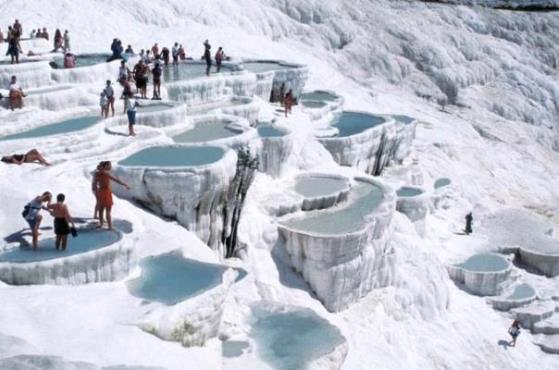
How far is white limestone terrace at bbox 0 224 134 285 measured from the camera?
9.28 metres

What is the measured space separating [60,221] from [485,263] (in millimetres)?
13597

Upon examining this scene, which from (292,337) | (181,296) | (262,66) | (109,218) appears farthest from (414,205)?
(181,296)

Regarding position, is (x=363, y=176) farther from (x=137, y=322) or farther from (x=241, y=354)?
(x=137, y=322)

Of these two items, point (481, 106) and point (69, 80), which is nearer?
point (69, 80)

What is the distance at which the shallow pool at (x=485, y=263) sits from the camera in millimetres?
19484

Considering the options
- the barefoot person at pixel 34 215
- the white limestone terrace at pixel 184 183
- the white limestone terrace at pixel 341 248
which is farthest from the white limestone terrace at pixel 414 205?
the barefoot person at pixel 34 215

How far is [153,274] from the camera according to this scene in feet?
34.3

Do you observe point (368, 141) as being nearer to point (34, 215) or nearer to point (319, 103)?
point (319, 103)

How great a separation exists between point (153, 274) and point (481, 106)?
28.6 m

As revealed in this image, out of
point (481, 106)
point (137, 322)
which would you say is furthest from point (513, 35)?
point (137, 322)

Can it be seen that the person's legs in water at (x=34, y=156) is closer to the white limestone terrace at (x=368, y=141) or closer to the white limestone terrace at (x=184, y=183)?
the white limestone terrace at (x=184, y=183)

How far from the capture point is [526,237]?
891 inches

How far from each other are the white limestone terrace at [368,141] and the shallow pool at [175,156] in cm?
641

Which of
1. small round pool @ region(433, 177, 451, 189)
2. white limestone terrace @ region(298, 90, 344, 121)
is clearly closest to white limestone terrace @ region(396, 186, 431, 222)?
white limestone terrace @ region(298, 90, 344, 121)
